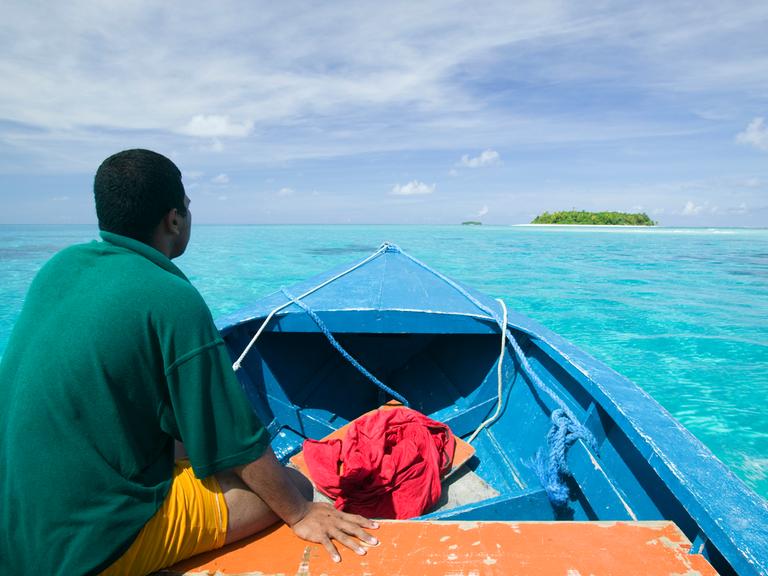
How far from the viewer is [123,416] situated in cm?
103

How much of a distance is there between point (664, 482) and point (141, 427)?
1.53 m

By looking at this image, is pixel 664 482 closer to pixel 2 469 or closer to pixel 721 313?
pixel 2 469

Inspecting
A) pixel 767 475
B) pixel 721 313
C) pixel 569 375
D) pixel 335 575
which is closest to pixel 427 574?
pixel 335 575

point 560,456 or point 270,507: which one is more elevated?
point 270,507

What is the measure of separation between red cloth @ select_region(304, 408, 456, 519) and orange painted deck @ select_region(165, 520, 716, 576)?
3.35ft

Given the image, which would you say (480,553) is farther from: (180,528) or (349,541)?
(180,528)

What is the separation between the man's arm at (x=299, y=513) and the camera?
1.19 metres

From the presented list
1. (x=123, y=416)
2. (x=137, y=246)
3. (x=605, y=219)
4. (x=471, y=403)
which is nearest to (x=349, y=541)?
(x=123, y=416)

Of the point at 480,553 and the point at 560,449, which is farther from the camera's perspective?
the point at 560,449

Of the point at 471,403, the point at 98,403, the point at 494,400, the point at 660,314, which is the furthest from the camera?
the point at 660,314

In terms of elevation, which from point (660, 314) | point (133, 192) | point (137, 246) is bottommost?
point (660, 314)

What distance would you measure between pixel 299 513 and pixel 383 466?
1122 millimetres

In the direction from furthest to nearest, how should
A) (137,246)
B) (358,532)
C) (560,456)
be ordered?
Result: (560,456) → (358,532) → (137,246)

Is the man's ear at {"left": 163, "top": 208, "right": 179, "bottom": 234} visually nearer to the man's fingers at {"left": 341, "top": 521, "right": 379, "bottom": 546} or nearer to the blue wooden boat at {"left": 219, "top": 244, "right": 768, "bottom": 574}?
the man's fingers at {"left": 341, "top": 521, "right": 379, "bottom": 546}
